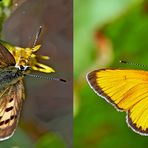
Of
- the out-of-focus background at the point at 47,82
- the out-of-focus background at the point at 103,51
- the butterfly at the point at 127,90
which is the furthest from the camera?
the out-of-focus background at the point at 47,82

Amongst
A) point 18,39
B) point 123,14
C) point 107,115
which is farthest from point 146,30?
point 18,39

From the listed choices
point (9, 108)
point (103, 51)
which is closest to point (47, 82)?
point (103, 51)

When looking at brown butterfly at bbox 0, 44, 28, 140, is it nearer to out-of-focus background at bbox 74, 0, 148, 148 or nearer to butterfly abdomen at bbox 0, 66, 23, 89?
butterfly abdomen at bbox 0, 66, 23, 89

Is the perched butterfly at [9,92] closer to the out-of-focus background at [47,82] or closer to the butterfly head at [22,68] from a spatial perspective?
the butterfly head at [22,68]

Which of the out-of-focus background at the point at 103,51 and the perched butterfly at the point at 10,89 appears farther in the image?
the out-of-focus background at the point at 103,51

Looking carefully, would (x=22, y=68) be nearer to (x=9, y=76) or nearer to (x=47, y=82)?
(x=9, y=76)

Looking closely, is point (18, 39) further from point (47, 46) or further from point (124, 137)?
point (124, 137)

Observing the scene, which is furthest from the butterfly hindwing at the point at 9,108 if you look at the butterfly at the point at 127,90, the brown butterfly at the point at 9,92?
the butterfly at the point at 127,90
